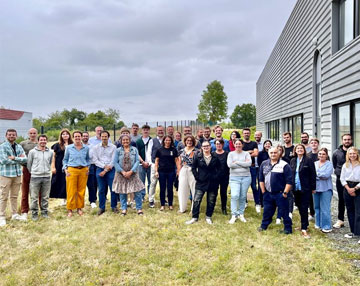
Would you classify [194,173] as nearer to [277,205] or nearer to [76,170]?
[277,205]

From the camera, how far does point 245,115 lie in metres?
100

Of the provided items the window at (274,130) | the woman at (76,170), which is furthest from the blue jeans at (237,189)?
the window at (274,130)

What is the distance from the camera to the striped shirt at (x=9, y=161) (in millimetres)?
5238

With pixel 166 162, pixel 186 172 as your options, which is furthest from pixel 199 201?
pixel 166 162

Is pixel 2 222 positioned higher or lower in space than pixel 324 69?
lower

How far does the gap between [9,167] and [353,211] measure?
6.35 metres

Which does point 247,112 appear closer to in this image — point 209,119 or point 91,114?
point 209,119

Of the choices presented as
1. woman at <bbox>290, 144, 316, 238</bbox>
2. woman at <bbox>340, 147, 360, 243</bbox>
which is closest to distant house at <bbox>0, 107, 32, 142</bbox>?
woman at <bbox>290, 144, 316, 238</bbox>

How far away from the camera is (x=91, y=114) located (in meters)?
55.1

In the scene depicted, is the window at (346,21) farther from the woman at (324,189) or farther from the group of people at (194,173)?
the woman at (324,189)

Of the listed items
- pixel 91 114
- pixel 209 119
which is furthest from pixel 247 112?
pixel 91 114

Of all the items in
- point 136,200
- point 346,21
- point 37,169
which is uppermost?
point 346,21

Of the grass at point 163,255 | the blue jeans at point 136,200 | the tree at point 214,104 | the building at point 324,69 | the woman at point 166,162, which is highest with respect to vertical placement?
the tree at point 214,104

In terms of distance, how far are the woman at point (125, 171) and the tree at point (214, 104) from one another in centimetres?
4271
